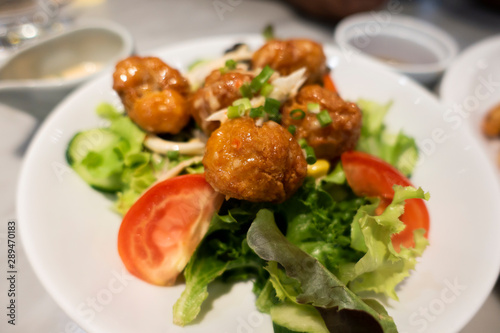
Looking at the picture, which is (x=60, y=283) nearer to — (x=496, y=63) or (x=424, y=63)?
(x=424, y=63)

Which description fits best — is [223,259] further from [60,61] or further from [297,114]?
[60,61]

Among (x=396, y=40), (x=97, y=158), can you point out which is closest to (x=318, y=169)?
(x=97, y=158)

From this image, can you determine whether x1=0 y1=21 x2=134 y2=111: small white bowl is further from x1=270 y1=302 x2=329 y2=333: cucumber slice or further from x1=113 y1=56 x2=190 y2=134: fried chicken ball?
x1=270 y1=302 x2=329 y2=333: cucumber slice

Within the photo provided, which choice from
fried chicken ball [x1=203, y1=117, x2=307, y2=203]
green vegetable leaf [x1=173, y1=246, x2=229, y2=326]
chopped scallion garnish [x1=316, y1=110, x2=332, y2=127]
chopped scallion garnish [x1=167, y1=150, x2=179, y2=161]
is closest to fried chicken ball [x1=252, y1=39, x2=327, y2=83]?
chopped scallion garnish [x1=316, y1=110, x2=332, y2=127]

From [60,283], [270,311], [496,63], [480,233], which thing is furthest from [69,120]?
[496,63]

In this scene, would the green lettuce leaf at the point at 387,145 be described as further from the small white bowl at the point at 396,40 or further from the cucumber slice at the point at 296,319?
the small white bowl at the point at 396,40

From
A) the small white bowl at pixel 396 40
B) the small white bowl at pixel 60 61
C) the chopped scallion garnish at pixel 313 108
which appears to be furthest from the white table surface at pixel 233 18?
the chopped scallion garnish at pixel 313 108

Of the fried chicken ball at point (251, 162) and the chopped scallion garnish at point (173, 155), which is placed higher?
the fried chicken ball at point (251, 162)
